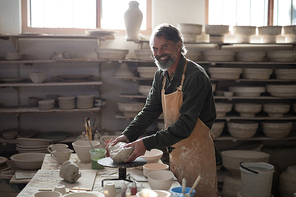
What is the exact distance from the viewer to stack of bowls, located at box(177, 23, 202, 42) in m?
4.12

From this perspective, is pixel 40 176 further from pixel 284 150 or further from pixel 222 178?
pixel 284 150

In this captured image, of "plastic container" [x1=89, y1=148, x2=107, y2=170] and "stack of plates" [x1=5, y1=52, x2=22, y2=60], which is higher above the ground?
"stack of plates" [x1=5, y1=52, x2=22, y2=60]

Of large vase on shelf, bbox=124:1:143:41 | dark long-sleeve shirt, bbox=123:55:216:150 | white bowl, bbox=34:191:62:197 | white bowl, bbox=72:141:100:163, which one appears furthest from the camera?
large vase on shelf, bbox=124:1:143:41

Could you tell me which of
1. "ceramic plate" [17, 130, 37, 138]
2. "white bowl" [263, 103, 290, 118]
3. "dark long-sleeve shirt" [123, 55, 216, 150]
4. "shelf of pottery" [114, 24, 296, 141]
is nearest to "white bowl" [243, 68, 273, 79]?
"shelf of pottery" [114, 24, 296, 141]

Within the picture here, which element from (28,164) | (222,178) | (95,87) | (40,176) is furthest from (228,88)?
(40,176)

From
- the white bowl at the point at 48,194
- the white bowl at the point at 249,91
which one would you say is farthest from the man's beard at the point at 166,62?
the white bowl at the point at 249,91

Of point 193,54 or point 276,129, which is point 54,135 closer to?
point 193,54

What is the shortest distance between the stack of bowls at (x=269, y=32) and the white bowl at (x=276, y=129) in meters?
1.21

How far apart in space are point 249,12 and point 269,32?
2.08 ft

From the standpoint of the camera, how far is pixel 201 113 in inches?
84.2

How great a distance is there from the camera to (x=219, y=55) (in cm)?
418

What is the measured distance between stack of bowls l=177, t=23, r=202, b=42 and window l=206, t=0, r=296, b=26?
0.64 meters

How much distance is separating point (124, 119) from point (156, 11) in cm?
169

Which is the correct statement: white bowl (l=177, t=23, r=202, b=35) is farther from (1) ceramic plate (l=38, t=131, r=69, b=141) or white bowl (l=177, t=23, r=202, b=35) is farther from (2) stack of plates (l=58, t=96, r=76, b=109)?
(1) ceramic plate (l=38, t=131, r=69, b=141)
